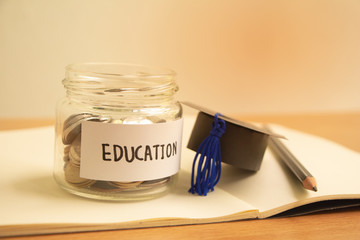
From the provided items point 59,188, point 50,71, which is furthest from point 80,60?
point 59,188

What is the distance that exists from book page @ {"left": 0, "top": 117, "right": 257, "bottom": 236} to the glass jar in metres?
0.02

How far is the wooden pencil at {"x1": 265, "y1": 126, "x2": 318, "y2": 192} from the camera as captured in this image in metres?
0.58

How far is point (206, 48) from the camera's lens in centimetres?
157

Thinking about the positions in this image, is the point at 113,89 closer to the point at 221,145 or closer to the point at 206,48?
the point at 221,145

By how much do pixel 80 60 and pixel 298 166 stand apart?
93 centimetres

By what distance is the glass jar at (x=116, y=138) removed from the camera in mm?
563

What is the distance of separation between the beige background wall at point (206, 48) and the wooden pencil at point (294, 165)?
755 mm

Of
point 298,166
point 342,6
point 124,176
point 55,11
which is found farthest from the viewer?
point 342,6

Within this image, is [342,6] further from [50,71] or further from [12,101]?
[12,101]

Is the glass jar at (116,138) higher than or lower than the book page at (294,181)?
higher

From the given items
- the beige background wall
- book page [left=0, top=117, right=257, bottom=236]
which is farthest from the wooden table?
the beige background wall

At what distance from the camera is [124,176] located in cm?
57

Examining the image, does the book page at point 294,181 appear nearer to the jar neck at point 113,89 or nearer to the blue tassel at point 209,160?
the blue tassel at point 209,160

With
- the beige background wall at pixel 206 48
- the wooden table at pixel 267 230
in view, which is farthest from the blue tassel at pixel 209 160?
the beige background wall at pixel 206 48
